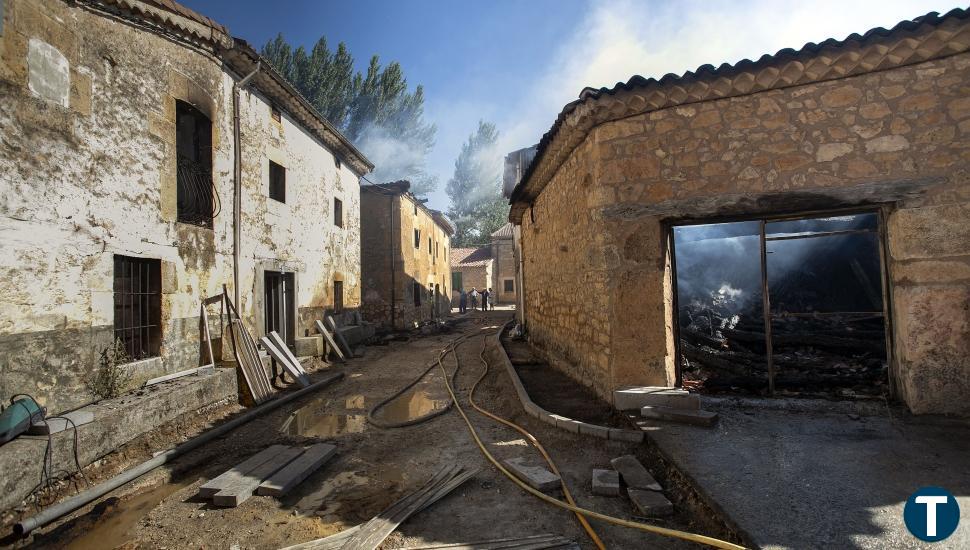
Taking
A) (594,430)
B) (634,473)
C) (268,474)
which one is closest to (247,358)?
(268,474)

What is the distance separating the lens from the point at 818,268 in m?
11.2

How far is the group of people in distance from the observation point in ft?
93.9

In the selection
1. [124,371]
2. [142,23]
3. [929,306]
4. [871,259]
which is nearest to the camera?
[929,306]

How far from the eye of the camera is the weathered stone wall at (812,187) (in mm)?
4258

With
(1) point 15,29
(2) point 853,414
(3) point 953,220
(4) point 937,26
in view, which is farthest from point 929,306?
(1) point 15,29

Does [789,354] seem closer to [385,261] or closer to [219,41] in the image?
[219,41]

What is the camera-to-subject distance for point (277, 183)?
1012 centimetres

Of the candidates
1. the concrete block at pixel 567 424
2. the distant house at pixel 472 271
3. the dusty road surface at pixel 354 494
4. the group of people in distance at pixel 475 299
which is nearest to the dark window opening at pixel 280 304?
the dusty road surface at pixel 354 494

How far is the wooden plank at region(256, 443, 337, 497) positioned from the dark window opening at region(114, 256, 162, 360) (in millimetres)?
3487

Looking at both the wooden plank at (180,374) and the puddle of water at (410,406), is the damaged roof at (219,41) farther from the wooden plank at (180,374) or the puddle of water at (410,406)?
the puddle of water at (410,406)

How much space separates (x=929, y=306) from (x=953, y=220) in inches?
34.8

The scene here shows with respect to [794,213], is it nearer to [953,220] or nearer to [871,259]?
[953,220]

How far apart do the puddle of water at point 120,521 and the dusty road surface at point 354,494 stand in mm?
13

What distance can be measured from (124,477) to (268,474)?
141cm
